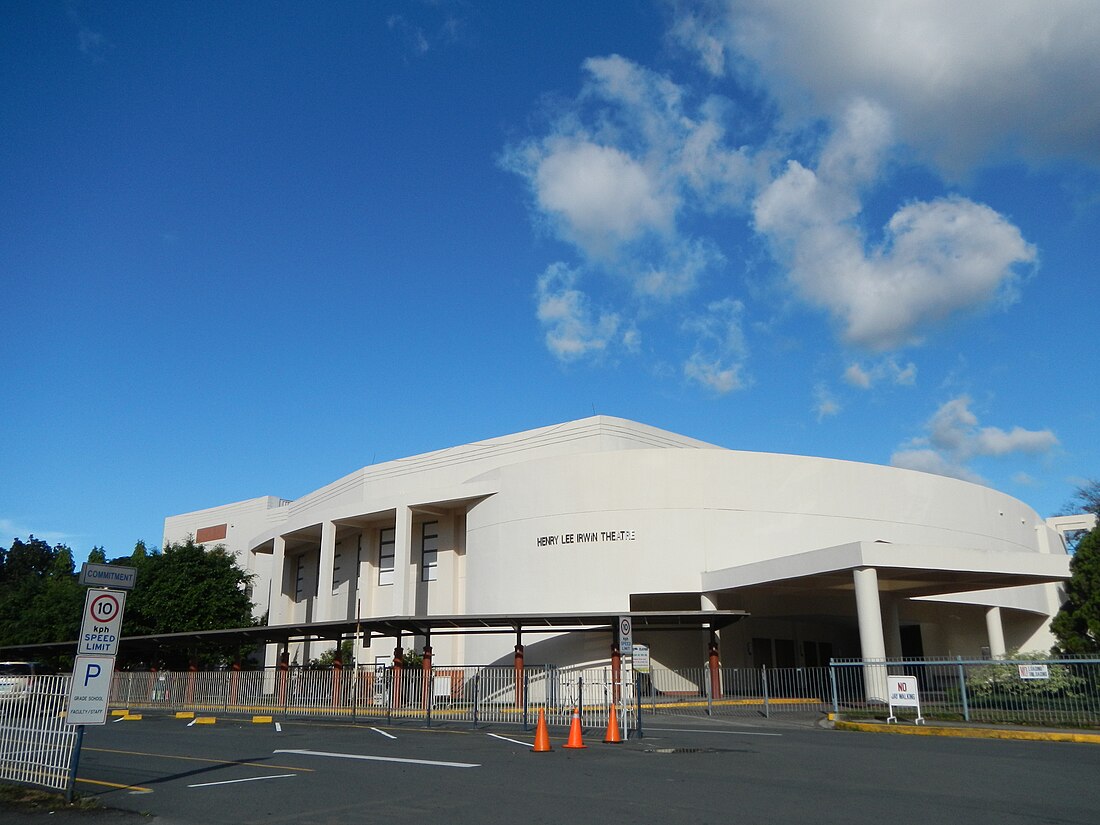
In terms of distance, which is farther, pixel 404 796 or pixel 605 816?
pixel 404 796

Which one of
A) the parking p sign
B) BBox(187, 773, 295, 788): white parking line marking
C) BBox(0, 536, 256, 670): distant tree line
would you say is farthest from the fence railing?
BBox(0, 536, 256, 670): distant tree line

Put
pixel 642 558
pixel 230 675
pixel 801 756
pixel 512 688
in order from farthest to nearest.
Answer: pixel 642 558 < pixel 230 675 < pixel 512 688 < pixel 801 756

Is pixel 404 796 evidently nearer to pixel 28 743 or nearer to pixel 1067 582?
pixel 28 743

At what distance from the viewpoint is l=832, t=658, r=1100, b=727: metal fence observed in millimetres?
20594

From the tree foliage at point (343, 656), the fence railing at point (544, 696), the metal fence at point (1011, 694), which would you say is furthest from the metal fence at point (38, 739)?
the tree foliage at point (343, 656)

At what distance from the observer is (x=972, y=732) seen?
20.0 metres

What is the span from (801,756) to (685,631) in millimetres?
24841

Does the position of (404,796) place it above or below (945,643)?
below

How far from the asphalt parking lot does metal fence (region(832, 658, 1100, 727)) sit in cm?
354

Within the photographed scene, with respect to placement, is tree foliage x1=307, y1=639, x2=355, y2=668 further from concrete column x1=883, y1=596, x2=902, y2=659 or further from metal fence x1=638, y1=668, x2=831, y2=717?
concrete column x1=883, y1=596, x2=902, y2=659

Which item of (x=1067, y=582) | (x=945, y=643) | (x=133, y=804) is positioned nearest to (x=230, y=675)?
(x=133, y=804)

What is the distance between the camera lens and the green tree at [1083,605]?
34.2m

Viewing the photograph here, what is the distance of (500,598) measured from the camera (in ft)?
132

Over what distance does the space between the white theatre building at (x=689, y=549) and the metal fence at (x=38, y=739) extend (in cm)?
2339
